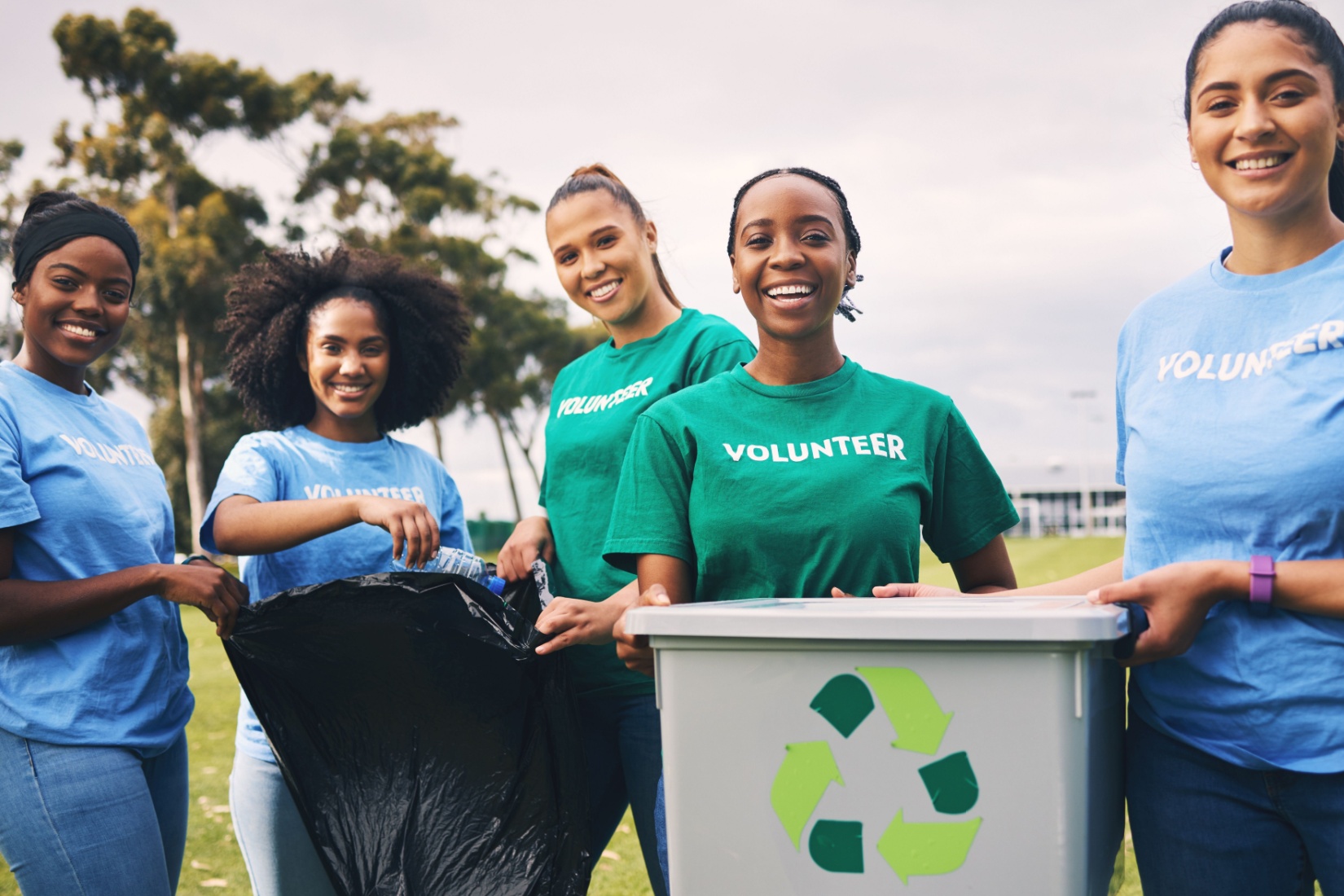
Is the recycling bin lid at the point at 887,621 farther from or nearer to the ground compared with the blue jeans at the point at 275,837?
farther from the ground

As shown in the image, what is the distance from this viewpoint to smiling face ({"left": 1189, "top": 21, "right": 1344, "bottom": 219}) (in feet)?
5.37

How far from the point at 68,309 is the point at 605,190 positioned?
1.24 m

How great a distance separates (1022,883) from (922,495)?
2.34 feet

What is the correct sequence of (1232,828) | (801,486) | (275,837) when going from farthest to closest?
(275,837)
(801,486)
(1232,828)

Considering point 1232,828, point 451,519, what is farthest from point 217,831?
point 1232,828

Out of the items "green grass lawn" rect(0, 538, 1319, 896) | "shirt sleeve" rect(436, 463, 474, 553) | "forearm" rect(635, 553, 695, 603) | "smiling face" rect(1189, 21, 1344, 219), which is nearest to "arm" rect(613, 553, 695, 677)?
"forearm" rect(635, 553, 695, 603)

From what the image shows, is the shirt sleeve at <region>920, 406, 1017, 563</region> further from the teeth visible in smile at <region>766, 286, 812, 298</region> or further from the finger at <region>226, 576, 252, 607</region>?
the finger at <region>226, 576, 252, 607</region>

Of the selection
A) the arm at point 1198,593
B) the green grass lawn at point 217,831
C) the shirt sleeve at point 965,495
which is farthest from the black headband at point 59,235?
the green grass lawn at point 217,831

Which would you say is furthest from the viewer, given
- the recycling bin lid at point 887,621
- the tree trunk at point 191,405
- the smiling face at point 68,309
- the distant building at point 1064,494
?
the distant building at point 1064,494

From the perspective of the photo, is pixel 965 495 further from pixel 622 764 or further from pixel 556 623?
pixel 622 764

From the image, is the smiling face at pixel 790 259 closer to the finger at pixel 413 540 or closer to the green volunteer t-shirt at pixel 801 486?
the green volunteer t-shirt at pixel 801 486

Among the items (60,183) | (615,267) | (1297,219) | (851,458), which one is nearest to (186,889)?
(615,267)

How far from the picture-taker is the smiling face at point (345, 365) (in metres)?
2.62

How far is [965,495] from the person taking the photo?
2018 mm
